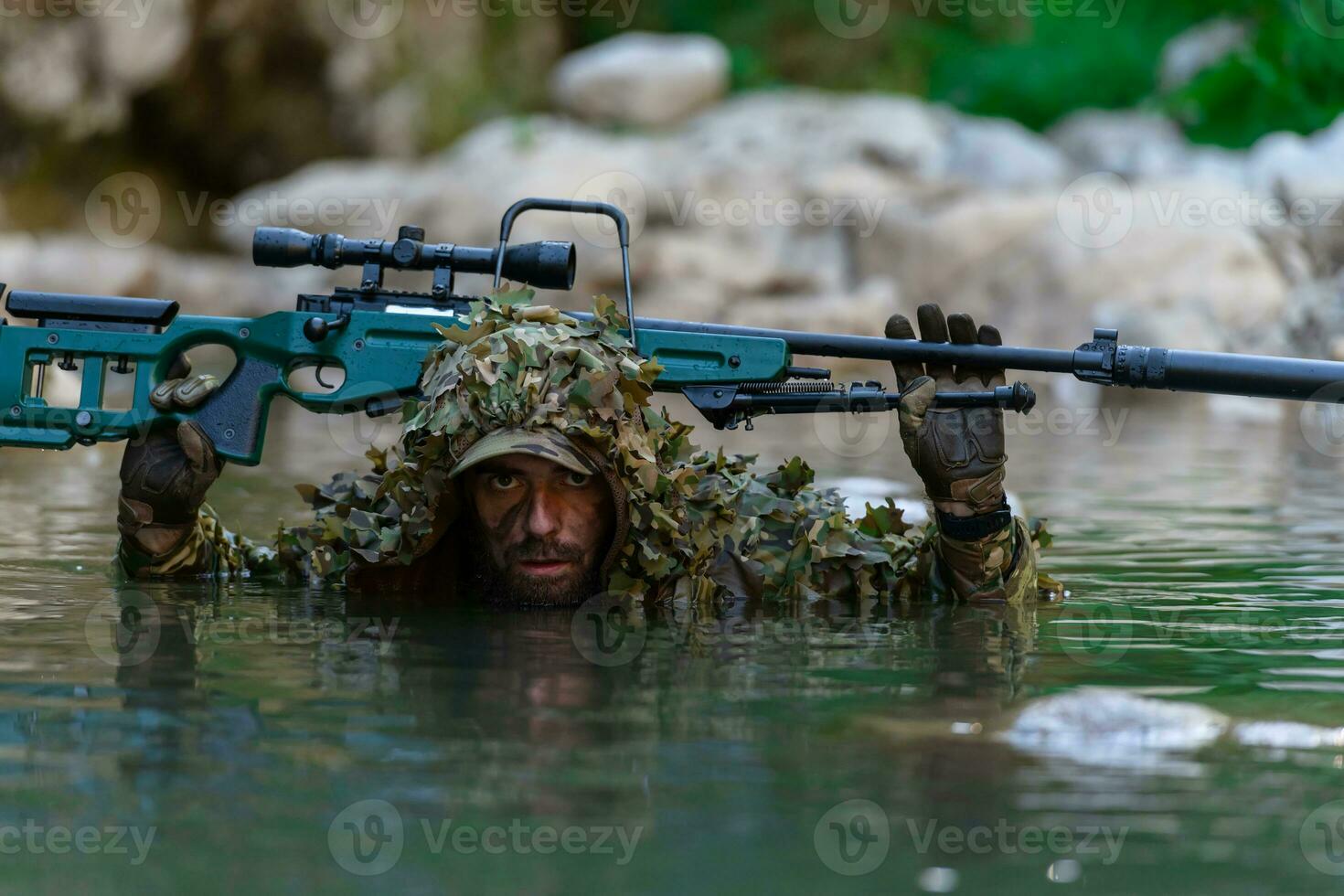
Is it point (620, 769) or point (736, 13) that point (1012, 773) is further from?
point (736, 13)

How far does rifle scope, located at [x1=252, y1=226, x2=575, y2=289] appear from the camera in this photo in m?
6.50

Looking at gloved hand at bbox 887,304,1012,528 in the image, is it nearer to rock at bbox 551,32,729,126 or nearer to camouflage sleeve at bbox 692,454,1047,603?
camouflage sleeve at bbox 692,454,1047,603

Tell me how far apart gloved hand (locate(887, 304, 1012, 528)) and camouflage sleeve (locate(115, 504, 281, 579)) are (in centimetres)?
291

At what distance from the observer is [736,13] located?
30438mm

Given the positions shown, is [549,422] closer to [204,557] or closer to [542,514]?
[542,514]

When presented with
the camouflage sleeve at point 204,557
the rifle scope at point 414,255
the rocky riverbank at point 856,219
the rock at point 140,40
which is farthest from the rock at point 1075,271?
the rifle scope at point 414,255

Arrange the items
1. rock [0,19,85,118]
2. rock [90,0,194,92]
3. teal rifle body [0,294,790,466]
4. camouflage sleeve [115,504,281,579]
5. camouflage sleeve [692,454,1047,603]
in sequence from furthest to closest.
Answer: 1. rock [90,0,194,92]
2. rock [0,19,85,118]
3. camouflage sleeve [115,504,281,579]
4. camouflage sleeve [692,454,1047,603]
5. teal rifle body [0,294,790,466]

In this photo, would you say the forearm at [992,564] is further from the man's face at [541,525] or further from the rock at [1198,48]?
the rock at [1198,48]

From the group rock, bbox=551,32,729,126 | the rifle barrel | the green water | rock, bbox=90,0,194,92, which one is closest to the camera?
the green water

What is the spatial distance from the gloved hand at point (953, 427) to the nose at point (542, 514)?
1292mm

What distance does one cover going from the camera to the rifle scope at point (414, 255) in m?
6.50

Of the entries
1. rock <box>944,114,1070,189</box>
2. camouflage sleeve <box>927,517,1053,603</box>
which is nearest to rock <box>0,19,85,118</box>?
rock <box>944,114,1070,189</box>

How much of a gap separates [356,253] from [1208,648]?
3.47 meters

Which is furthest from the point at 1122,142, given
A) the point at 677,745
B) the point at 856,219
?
the point at 677,745
